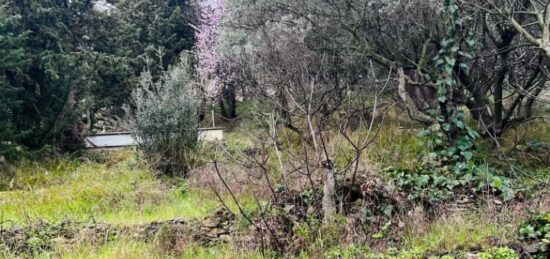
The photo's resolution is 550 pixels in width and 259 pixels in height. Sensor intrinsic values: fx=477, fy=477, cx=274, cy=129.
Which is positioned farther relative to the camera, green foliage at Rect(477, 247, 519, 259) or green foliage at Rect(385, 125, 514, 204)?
green foliage at Rect(385, 125, 514, 204)

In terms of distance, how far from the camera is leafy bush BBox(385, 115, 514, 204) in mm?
5285

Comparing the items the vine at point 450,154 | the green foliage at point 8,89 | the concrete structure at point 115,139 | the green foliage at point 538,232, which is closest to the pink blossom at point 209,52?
the concrete structure at point 115,139

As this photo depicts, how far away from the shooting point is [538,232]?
4.03m

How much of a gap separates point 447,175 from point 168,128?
15.7 feet

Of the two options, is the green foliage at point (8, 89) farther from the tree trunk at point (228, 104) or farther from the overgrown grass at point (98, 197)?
the tree trunk at point (228, 104)

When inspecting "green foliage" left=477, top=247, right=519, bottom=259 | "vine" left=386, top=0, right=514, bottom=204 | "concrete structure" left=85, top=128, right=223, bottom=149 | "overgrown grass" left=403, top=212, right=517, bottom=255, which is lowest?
"concrete structure" left=85, top=128, right=223, bottom=149

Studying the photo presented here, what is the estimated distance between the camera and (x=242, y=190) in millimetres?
6469

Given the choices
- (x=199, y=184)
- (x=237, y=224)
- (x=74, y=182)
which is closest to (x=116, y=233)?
(x=237, y=224)

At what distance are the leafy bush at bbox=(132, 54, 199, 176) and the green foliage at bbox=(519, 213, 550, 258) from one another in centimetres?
549

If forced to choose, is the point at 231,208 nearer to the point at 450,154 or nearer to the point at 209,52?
the point at 450,154

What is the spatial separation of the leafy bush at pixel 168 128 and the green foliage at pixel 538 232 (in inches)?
216

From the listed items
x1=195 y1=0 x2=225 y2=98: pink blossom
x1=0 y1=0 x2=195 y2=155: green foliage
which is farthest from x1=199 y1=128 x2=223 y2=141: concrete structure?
x1=0 y1=0 x2=195 y2=155: green foliage

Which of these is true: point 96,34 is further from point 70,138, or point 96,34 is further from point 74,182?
point 74,182

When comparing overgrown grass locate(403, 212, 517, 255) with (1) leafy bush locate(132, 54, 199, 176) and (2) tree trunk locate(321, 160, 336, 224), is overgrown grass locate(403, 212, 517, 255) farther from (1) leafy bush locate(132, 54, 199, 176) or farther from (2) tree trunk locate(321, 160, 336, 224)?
(1) leafy bush locate(132, 54, 199, 176)
